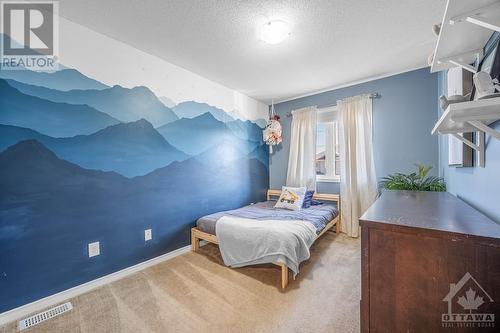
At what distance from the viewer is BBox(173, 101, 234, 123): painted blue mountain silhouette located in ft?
8.90

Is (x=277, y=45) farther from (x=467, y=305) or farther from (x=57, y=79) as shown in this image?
(x=467, y=305)

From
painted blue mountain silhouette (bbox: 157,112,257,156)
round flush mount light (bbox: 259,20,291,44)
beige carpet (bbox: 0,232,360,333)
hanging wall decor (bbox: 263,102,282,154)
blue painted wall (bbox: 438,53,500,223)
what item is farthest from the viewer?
hanging wall decor (bbox: 263,102,282,154)

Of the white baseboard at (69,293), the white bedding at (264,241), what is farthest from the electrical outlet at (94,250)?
the white bedding at (264,241)

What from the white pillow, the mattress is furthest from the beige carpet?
the white pillow

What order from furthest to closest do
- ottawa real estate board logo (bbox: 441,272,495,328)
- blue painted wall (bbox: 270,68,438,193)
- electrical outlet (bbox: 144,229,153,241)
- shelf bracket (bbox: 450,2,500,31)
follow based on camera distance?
blue painted wall (bbox: 270,68,438,193)
electrical outlet (bbox: 144,229,153,241)
shelf bracket (bbox: 450,2,500,31)
ottawa real estate board logo (bbox: 441,272,495,328)

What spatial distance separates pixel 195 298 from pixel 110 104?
2.03 m

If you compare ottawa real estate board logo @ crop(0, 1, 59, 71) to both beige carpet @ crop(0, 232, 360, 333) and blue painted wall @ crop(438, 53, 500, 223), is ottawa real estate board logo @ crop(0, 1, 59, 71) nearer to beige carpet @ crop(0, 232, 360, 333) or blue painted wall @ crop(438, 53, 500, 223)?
beige carpet @ crop(0, 232, 360, 333)

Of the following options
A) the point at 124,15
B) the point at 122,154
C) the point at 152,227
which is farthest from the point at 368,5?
the point at 152,227

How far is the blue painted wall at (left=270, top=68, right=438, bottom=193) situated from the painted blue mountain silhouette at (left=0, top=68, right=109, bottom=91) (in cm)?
349

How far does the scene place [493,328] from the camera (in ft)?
2.21

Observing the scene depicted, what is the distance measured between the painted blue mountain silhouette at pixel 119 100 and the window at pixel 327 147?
2524 mm

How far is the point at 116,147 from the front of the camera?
2.11 m

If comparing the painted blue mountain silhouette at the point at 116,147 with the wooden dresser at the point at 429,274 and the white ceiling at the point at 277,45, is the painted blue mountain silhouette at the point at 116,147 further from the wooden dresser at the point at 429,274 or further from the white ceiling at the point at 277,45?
the wooden dresser at the point at 429,274

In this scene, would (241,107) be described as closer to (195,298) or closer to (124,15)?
(124,15)
